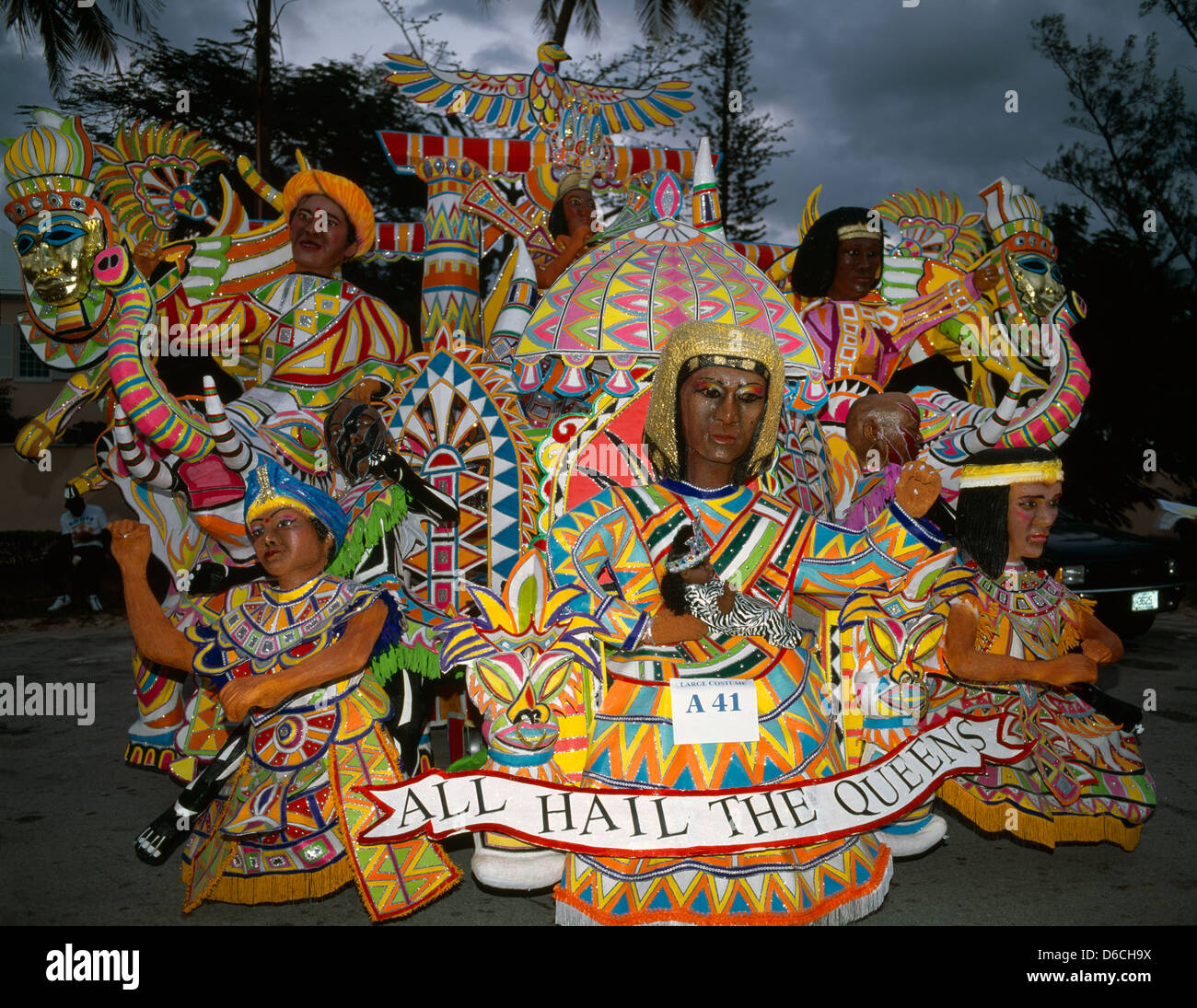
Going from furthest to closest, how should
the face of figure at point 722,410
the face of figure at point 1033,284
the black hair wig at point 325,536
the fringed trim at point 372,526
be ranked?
the face of figure at point 1033,284, the fringed trim at point 372,526, the black hair wig at point 325,536, the face of figure at point 722,410

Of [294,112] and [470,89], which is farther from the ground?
[294,112]

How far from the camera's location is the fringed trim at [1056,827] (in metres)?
3.76

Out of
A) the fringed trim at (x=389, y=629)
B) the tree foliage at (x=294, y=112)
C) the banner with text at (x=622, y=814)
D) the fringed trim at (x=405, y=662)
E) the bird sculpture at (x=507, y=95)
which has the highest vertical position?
the tree foliage at (x=294, y=112)

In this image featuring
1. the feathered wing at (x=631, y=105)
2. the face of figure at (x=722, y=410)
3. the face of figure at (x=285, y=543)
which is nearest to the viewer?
the face of figure at (x=722, y=410)

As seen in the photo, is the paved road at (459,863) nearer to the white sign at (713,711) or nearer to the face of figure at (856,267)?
the white sign at (713,711)

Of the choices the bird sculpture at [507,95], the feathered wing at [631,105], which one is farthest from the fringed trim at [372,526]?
the feathered wing at [631,105]

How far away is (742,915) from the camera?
266 cm

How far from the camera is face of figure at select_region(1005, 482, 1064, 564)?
3770 millimetres

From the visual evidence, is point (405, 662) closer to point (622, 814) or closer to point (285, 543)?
point (285, 543)

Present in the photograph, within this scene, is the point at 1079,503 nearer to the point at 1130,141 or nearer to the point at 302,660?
the point at 1130,141

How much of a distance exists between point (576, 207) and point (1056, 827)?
14.8 ft

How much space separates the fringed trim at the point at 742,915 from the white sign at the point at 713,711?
0.47 metres

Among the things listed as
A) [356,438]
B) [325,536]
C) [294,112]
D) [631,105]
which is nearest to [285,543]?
[325,536]

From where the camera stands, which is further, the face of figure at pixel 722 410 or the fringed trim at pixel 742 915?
the face of figure at pixel 722 410
